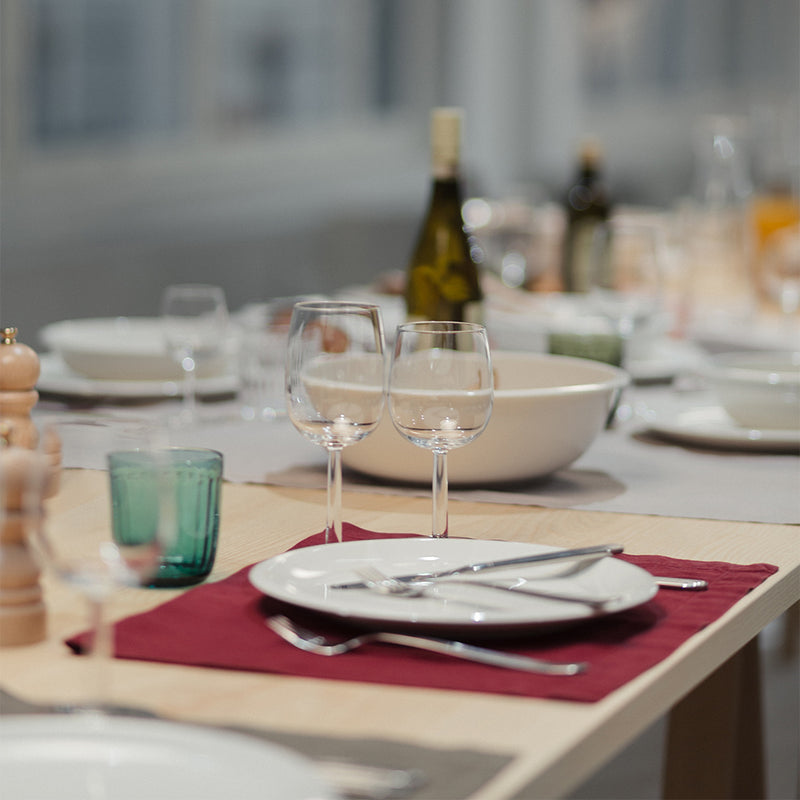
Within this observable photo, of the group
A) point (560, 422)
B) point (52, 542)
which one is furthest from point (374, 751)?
point (560, 422)

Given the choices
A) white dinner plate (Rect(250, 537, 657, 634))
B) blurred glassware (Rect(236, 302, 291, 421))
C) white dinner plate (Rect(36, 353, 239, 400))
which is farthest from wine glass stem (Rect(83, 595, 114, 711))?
white dinner plate (Rect(36, 353, 239, 400))

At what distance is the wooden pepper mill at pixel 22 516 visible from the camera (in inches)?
23.0

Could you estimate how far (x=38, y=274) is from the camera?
3.31 meters

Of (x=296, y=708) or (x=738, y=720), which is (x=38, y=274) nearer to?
(x=738, y=720)

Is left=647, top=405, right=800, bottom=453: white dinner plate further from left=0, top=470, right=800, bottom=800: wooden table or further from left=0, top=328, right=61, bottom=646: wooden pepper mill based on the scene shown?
left=0, top=328, right=61, bottom=646: wooden pepper mill

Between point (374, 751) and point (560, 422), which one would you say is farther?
point (560, 422)

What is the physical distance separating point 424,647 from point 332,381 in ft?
0.81

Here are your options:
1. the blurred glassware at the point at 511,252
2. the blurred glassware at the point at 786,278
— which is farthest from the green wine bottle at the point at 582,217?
the blurred glassware at the point at 786,278

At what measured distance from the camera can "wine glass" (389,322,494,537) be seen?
2.81 ft

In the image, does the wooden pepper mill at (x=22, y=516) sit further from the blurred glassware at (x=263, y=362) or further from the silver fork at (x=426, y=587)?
the blurred glassware at (x=263, y=362)

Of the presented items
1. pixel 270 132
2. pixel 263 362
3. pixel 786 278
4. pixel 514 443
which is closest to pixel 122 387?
pixel 263 362

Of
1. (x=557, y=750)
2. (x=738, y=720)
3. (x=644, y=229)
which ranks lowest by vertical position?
(x=738, y=720)

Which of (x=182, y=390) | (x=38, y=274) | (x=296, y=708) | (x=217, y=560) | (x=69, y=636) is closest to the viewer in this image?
(x=296, y=708)

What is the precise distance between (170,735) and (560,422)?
25.7 inches
